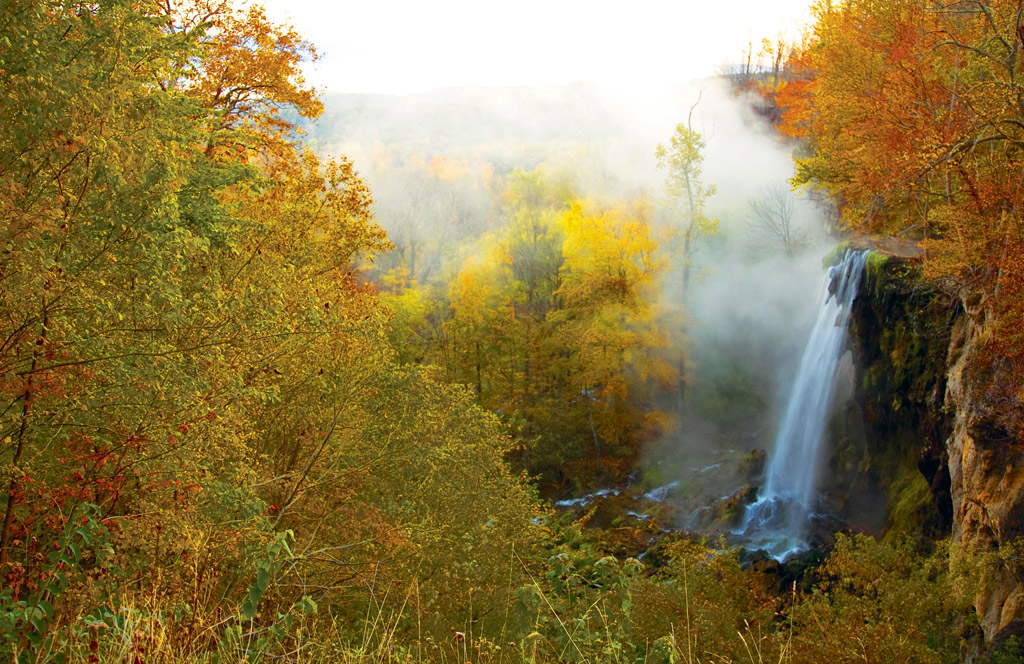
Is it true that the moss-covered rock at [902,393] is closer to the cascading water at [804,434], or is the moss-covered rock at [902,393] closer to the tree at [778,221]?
the cascading water at [804,434]

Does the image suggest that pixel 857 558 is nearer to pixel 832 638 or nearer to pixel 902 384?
pixel 832 638

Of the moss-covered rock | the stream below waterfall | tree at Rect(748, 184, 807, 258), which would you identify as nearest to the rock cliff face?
the moss-covered rock

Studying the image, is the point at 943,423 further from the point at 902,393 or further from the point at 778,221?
the point at 778,221

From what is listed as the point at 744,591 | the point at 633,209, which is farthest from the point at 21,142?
the point at 633,209

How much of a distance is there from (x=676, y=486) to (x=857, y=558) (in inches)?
A: 524

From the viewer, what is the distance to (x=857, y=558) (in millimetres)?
12453

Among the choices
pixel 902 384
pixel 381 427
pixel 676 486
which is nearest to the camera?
pixel 381 427

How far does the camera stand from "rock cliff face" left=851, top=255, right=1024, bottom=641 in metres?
10.8

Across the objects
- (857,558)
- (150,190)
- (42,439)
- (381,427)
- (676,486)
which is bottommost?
(676,486)

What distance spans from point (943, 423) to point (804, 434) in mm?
7374

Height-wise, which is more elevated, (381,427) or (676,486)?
(381,427)

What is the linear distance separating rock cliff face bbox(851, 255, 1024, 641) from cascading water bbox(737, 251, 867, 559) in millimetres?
822

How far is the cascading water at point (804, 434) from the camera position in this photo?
19953 mm

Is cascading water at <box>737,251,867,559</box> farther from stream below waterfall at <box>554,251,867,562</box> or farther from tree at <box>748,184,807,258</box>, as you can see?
tree at <box>748,184,807,258</box>
